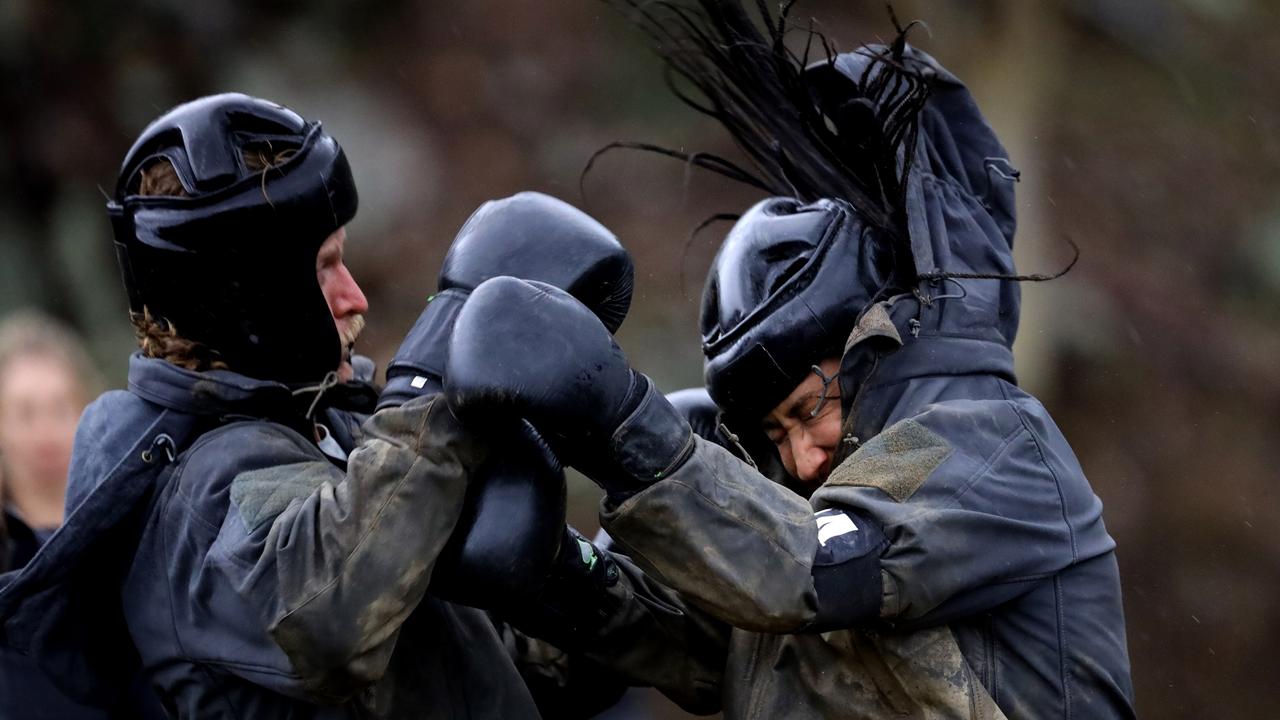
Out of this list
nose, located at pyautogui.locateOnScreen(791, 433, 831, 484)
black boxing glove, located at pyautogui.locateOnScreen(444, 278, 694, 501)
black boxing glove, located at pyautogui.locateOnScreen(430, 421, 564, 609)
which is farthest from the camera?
nose, located at pyautogui.locateOnScreen(791, 433, 831, 484)

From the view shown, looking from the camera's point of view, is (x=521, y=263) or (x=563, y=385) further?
(x=521, y=263)

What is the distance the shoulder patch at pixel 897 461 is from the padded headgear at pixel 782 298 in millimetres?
240

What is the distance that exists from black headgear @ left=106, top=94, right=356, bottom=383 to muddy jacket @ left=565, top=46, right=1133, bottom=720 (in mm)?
774

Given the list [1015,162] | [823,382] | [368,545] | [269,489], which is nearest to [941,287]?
[823,382]

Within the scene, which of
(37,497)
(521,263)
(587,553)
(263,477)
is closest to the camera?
(263,477)

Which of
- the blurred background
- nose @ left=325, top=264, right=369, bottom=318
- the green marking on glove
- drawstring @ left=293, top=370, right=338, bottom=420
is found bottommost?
the blurred background

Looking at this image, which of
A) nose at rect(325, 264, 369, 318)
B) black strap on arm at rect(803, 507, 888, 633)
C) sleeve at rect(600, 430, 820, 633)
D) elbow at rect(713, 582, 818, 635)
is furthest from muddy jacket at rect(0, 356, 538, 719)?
black strap on arm at rect(803, 507, 888, 633)

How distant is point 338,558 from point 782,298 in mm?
969

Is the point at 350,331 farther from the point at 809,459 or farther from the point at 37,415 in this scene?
the point at 37,415

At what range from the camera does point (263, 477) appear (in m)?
2.81

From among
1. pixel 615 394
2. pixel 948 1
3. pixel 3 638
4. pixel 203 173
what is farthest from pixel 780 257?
pixel 948 1

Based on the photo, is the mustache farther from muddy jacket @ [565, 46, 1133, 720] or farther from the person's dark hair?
muddy jacket @ [565, 46, 1133, 720]

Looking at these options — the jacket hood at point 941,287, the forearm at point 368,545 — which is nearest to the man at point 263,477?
the forearm at point 368,545

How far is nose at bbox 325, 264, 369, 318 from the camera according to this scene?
3.11 metres
